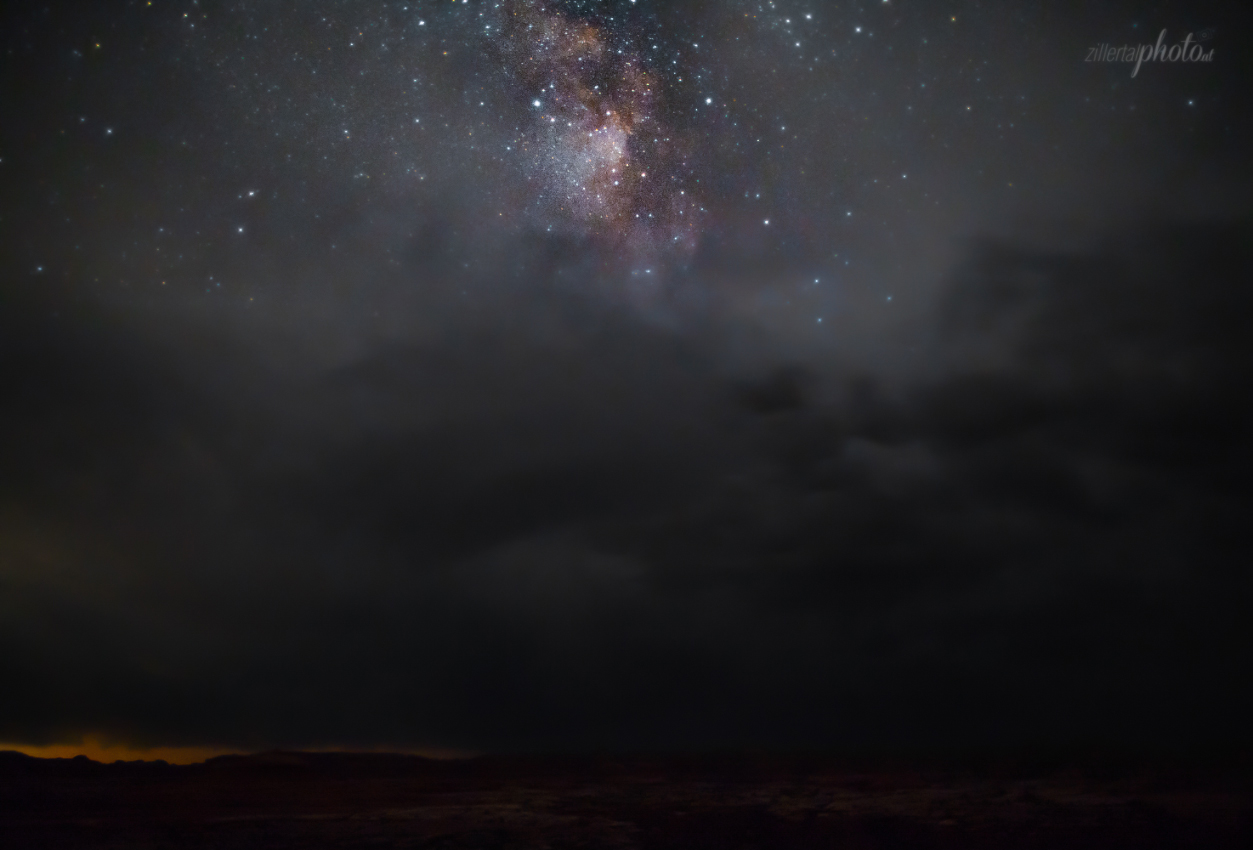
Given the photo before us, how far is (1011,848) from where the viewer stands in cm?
1884

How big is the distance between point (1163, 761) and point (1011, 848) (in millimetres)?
36797

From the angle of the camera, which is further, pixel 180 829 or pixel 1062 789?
pixel 1062 789

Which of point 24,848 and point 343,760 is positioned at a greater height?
point 24,848

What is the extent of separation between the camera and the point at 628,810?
81.5 feet

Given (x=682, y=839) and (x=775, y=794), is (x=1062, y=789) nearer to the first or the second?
(x=775, y=794)

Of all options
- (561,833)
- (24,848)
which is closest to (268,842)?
(24,848)

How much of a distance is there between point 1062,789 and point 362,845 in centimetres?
2709

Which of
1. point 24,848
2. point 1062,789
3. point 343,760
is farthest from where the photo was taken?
point 343,760

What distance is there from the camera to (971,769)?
41.8 metres

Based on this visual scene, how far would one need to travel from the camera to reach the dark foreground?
766 inches

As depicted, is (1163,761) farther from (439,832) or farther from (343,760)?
(343,760)

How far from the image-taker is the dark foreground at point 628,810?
766 inches

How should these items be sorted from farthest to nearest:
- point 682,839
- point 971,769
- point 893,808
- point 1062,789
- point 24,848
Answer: point 971,769 < point 1062,789 < point 893,808 < point 682,839 < point 24,848

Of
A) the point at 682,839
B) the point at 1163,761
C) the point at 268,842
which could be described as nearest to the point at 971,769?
the point at 1163,761
